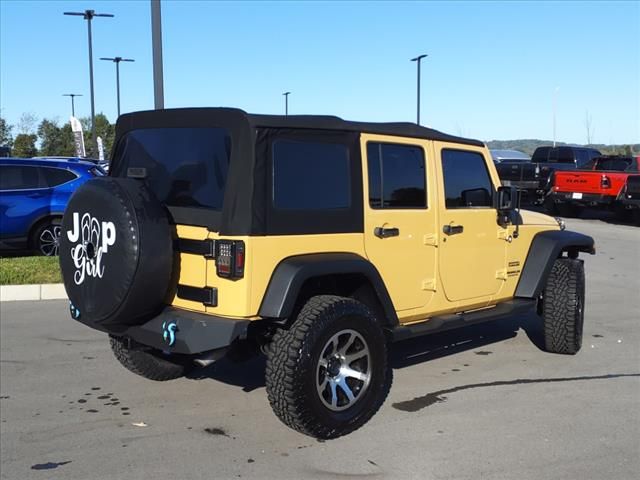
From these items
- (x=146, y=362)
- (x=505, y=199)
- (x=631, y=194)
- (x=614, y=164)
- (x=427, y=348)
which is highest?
(x=614, y=164)

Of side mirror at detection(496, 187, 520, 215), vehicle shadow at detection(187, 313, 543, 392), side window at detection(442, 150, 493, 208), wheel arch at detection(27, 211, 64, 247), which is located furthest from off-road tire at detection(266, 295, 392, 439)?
wheel arch at detection(27, 211, 64, 247)

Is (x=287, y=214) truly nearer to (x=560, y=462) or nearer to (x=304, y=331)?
(x=304, y=331)

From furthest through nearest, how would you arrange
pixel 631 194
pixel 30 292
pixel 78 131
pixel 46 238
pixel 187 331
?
pixel 78 131, pixel 631 194, pixel 46 238, pixel 30 292, pixel 187 331

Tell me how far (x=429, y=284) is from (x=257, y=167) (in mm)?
1653

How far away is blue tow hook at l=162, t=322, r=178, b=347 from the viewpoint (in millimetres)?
3875

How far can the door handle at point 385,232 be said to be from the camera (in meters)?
4.37

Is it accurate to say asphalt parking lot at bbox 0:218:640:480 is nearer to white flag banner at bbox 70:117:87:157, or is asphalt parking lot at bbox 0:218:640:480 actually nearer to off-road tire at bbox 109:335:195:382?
off-road tire at bbox 109:335:195:382

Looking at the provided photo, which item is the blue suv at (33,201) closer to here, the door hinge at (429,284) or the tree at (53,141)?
the door hinge at (429,284)

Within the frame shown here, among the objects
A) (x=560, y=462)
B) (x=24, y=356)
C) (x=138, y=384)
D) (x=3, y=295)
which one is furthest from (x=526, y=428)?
(x=3, y=295)

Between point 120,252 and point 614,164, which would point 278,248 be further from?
point 614,164

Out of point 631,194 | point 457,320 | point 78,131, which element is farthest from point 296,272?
point 78,131

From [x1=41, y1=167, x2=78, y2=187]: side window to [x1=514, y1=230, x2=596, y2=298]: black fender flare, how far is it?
312 inches

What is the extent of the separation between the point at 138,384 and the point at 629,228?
51.2 feet

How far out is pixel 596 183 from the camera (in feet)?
59.7
